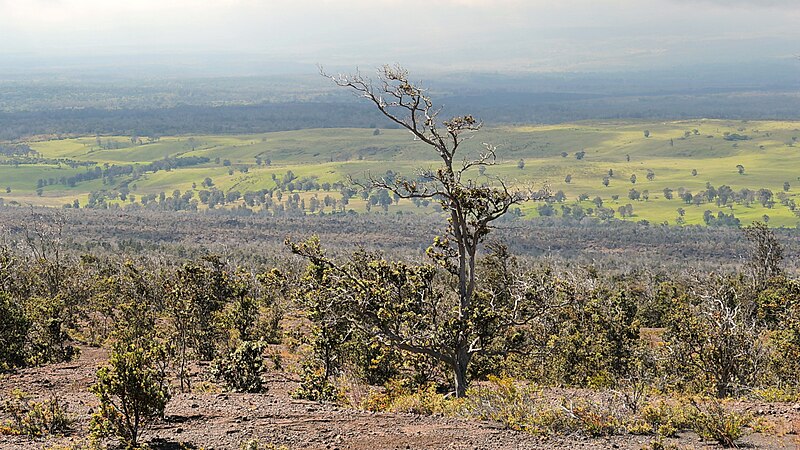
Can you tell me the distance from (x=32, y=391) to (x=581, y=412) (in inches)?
602

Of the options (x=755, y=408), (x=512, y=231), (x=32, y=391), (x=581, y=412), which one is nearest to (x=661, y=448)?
(x=581, y=412)

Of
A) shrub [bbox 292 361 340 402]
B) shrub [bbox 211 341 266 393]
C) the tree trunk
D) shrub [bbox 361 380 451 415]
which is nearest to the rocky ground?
shrub [bbox 361 380 451 415]

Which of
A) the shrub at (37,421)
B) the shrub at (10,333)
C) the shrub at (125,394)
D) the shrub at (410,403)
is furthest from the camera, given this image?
the shrub at (10,333)

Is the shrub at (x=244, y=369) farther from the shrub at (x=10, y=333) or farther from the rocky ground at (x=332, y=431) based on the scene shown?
the shrub at (x=10, y=333)

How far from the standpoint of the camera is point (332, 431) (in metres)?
14.8

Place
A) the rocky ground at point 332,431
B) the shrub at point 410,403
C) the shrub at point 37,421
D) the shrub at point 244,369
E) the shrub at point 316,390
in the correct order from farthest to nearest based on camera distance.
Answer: the shrub at point 244,369 < the shrub at point 316,390 < the shrub at point 410,403 < the shrub at point 37,421 < the rocky ground at point 332,431

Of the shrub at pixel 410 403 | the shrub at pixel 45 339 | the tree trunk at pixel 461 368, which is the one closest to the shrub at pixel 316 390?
the shrub at pixel 410 403

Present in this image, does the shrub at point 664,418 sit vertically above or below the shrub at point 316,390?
above

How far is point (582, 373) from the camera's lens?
2498 cm

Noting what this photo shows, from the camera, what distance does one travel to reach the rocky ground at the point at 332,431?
13867 mm

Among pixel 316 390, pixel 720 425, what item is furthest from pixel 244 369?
pixel 720 425

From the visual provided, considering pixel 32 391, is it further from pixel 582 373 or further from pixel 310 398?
pixel 582 373

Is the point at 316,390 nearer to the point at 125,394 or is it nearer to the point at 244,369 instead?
the point at 244,369

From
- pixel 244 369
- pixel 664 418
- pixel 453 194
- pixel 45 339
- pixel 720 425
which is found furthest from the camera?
pixel 45 339
